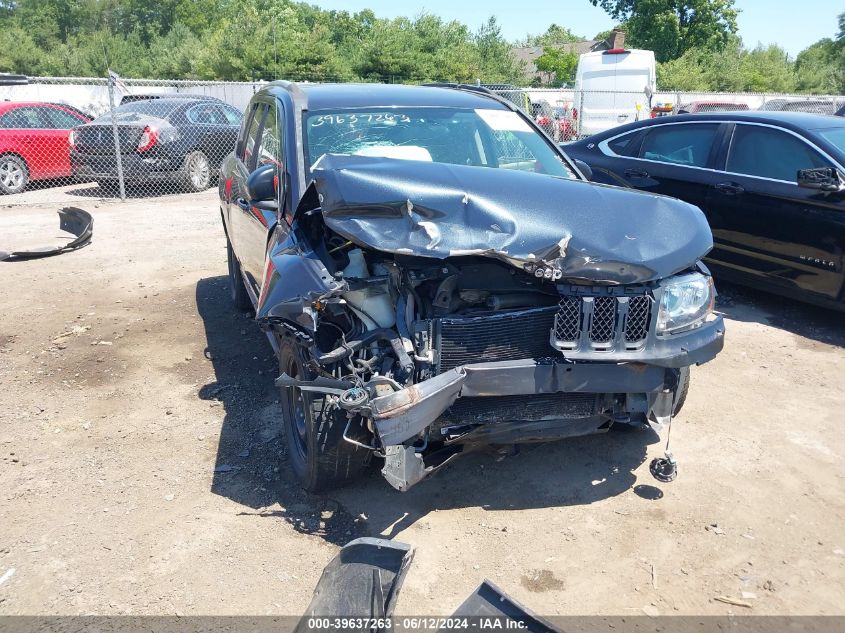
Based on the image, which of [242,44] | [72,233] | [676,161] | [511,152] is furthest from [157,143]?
[242,44]

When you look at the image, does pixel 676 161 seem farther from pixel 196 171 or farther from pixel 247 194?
pixel 196 171

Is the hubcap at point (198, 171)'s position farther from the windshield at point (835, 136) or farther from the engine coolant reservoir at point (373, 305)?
the engine coolant reservoir at point (373, 305)

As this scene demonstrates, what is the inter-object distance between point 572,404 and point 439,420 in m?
0.65

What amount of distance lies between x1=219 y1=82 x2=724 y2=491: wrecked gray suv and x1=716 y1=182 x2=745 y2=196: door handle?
10.1 feet

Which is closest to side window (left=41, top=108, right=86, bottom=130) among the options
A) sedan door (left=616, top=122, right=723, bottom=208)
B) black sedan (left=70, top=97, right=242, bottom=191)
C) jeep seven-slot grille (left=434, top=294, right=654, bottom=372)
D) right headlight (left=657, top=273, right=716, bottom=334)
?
black sedan (left=70, top=97, right=242, bottom=191)

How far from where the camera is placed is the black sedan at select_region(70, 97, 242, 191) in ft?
38.9

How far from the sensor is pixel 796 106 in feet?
48.7

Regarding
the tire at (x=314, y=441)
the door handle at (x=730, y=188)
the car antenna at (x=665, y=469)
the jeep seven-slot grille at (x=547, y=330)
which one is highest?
the door handle at (x=730, y=188)

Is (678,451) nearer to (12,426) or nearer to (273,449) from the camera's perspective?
(273,449)

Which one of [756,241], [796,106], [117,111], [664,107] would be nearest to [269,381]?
[756,241]

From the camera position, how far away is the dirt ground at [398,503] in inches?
113

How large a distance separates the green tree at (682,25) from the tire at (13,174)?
4253 cm

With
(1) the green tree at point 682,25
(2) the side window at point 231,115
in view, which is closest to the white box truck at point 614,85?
(2) the side window at point 231,115

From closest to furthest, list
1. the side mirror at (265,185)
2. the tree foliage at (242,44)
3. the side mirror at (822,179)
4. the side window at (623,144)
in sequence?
1. the side mirror at (265,185)
2. the side mirror at (822,179)
3. the side window at (623,144)
4. the tree foliage at (242,44)
